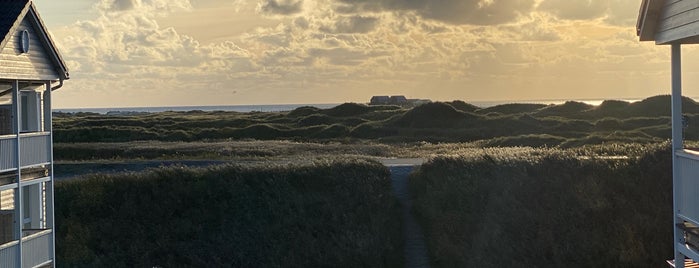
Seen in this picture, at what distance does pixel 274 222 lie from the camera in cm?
2366

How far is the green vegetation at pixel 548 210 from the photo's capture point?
2100 cm

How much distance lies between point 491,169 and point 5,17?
17.2m

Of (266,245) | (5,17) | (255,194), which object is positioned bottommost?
(266,245)

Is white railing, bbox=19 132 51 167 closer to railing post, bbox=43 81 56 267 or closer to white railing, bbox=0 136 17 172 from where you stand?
railing post, bbox=43 81 56 267

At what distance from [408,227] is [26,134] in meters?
13.5

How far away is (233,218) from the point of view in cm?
2406

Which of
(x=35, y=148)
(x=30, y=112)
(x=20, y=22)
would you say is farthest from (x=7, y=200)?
(x=20, y=22)

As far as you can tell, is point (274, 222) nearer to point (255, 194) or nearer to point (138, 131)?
point (255, 194)

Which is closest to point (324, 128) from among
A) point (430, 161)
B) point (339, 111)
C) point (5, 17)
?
point (339, 111)

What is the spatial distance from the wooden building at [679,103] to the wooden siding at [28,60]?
1453 cm

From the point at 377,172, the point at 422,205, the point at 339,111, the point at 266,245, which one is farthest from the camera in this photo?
the point at 339,111

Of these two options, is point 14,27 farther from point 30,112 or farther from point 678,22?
point 678,22

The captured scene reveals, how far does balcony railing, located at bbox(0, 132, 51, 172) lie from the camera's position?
15820mm

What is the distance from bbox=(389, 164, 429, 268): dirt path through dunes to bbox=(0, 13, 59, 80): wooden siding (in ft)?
42.0
